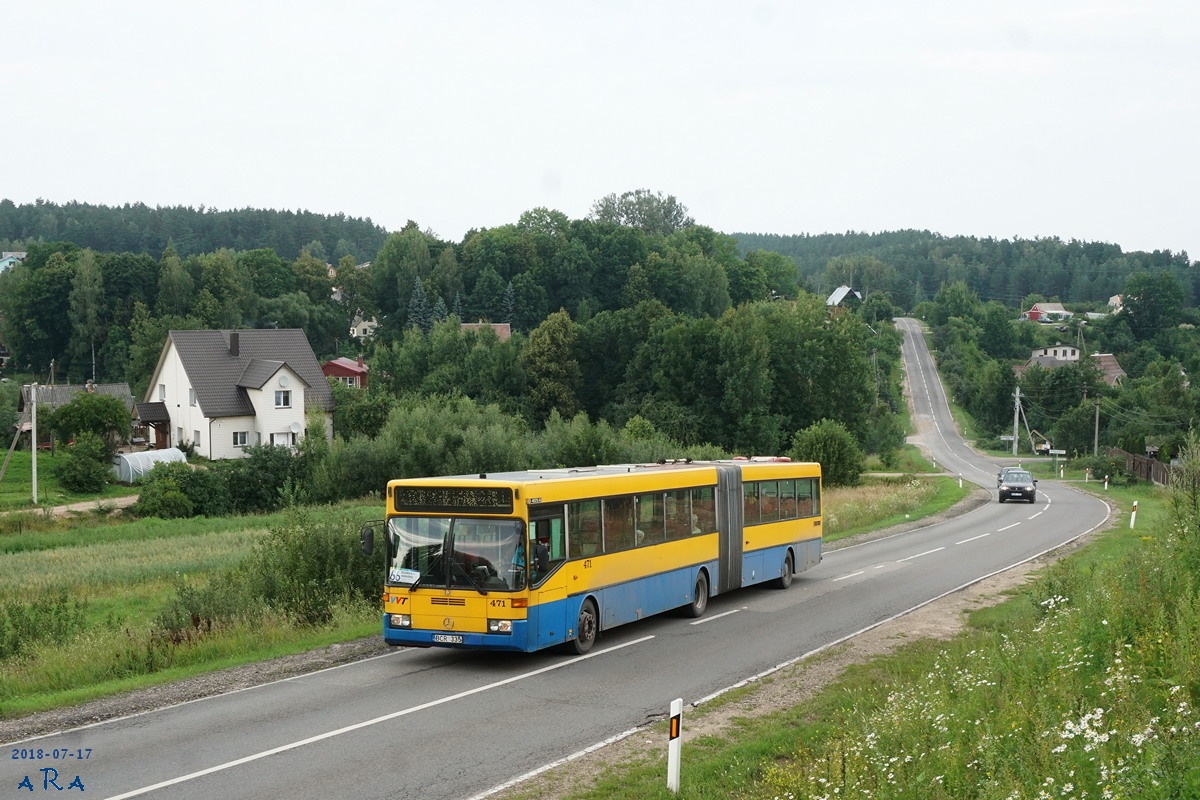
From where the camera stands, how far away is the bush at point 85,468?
56.9 meters

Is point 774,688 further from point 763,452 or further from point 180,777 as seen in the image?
point 763,452

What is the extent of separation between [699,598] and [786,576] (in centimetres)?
475

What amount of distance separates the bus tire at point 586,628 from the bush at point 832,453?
42194mm

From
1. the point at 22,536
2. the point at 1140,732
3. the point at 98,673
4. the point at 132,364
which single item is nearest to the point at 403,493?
the point at 98,673

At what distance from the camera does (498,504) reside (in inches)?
636

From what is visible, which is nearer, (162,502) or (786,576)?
(786,576)

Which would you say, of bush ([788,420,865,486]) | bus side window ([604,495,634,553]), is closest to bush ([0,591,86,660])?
bus side window ([604,495,634,553])

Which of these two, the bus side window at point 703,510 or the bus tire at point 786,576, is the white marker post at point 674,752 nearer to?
the bus side window at point 703,510

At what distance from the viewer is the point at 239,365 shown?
74812 millimetres

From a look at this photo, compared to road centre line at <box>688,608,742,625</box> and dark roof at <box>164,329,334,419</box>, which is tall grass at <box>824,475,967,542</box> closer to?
road centre line at <box>688,608,742,625</box>

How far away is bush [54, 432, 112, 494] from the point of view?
56.9 meters

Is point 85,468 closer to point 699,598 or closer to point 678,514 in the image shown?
point 699,598

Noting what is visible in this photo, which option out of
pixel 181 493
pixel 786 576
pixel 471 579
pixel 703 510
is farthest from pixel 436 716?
pixel 181 493

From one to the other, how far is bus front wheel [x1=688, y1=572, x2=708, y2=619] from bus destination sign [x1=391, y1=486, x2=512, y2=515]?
6.18 meters
